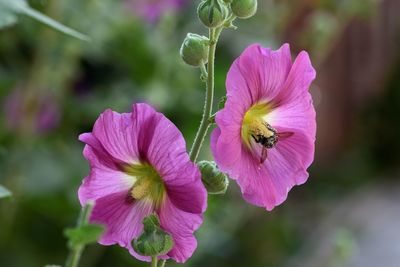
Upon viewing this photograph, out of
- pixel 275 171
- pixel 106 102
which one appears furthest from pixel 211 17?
pixel 106 102

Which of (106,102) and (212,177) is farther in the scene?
(106,102)

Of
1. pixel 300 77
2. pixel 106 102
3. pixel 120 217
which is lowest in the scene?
pixel 106 102

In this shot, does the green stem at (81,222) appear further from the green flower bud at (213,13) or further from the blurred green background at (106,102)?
the blurred green background at (106,102)

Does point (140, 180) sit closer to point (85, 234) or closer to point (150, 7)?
point (85, 234)

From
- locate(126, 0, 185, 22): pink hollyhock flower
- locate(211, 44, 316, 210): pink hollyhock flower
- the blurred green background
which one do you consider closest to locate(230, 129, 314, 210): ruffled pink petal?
locate(211, 44, 316, 210): pink hollyhock flower

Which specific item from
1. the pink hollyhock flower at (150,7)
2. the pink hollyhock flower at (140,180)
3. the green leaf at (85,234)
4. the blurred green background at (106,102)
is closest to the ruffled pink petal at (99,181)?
the pink hollyhock flower at (140,180)

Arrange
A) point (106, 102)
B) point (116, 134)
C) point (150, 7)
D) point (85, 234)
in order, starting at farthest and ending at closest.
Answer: point (150, 7) → point (106, 102) → point (116, 134) → point (85, 234)

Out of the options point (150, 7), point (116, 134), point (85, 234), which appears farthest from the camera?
point (150, 7)

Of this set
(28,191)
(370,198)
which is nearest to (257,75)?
(28,191)

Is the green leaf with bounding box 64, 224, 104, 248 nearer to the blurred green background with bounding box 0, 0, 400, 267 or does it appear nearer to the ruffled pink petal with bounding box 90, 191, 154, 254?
the ruffled pink petal with bounding box 90, 191, 154, 254
